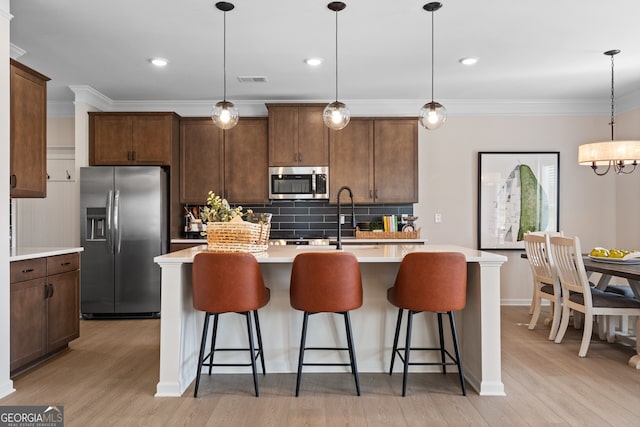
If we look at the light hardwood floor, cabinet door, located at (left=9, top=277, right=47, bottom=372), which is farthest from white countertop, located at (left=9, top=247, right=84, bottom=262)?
the light hardwood floor

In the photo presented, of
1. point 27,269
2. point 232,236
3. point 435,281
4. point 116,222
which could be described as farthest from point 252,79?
point 435,281

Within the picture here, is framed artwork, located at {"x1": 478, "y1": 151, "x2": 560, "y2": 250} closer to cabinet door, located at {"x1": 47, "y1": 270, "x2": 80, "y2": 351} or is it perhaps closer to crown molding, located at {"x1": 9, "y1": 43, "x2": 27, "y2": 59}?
cabinet door, located at {"x1": 47, "y1": 270, "x2": 80, "y2": 351}

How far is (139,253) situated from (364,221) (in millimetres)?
2676

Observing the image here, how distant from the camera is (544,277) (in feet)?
14.5

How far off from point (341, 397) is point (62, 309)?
7.87 feet

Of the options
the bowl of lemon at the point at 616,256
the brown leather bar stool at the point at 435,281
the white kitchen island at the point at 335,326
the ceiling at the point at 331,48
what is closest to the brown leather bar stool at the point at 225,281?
the white kitchen island at the point at 335,326

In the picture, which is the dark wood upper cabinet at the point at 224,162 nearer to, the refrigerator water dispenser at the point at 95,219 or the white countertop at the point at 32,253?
the refrigerator water dispenser at the point at 95,219

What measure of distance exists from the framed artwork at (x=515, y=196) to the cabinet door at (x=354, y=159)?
145 cm

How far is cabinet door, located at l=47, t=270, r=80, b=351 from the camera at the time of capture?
3.60 meters

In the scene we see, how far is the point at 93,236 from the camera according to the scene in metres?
5.12

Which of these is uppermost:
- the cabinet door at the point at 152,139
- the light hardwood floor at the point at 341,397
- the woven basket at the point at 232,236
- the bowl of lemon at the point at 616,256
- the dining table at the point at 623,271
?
the cabinet door at the point at 152,139

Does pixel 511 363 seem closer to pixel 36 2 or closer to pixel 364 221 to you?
pixel 364 221

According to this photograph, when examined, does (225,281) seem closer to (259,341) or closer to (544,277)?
(259,341)

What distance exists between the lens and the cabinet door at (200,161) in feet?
18.6
